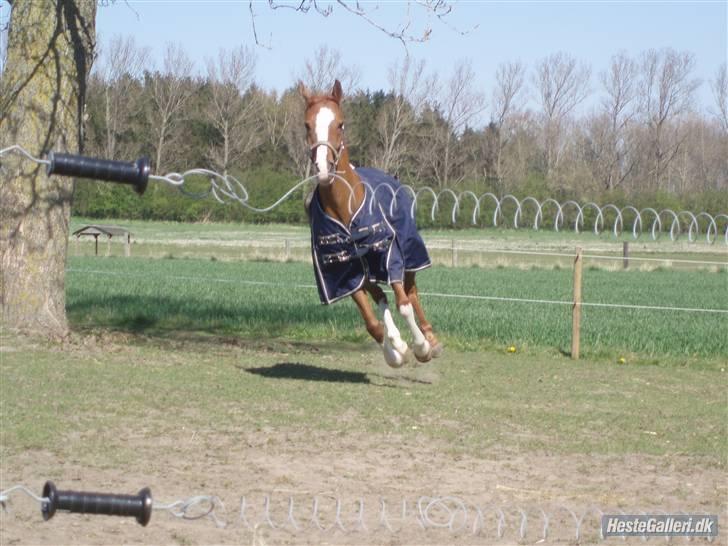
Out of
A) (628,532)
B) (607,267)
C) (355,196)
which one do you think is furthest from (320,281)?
(607,267)

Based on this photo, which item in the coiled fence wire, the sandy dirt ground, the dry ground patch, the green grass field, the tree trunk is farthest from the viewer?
the green grass field

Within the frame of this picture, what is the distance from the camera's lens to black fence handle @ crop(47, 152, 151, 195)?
2.87 metres

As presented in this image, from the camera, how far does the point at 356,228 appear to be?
397 inches

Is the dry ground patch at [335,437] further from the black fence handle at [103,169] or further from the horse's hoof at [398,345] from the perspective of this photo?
the black fence handle at [103,169]

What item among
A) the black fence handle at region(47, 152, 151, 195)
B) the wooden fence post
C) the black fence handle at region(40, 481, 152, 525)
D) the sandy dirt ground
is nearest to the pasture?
the sandy dirt ground

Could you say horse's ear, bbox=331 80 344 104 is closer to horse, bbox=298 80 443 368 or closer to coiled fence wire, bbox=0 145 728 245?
horse, bbox=298 80 443 368

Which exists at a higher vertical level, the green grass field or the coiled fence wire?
the coiled fence wire

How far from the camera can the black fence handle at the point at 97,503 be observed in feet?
8.76

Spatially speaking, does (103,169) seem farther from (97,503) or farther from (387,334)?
(387,334)

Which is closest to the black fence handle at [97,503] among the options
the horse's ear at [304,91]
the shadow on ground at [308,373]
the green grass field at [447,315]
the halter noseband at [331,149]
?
the halter noseband at [331,149]

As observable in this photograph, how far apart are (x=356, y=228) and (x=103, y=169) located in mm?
7134

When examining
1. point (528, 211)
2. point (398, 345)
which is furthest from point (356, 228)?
point (528, 211)

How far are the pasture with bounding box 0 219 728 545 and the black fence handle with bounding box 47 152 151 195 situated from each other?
8.15ft

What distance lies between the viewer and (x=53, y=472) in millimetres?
7262
